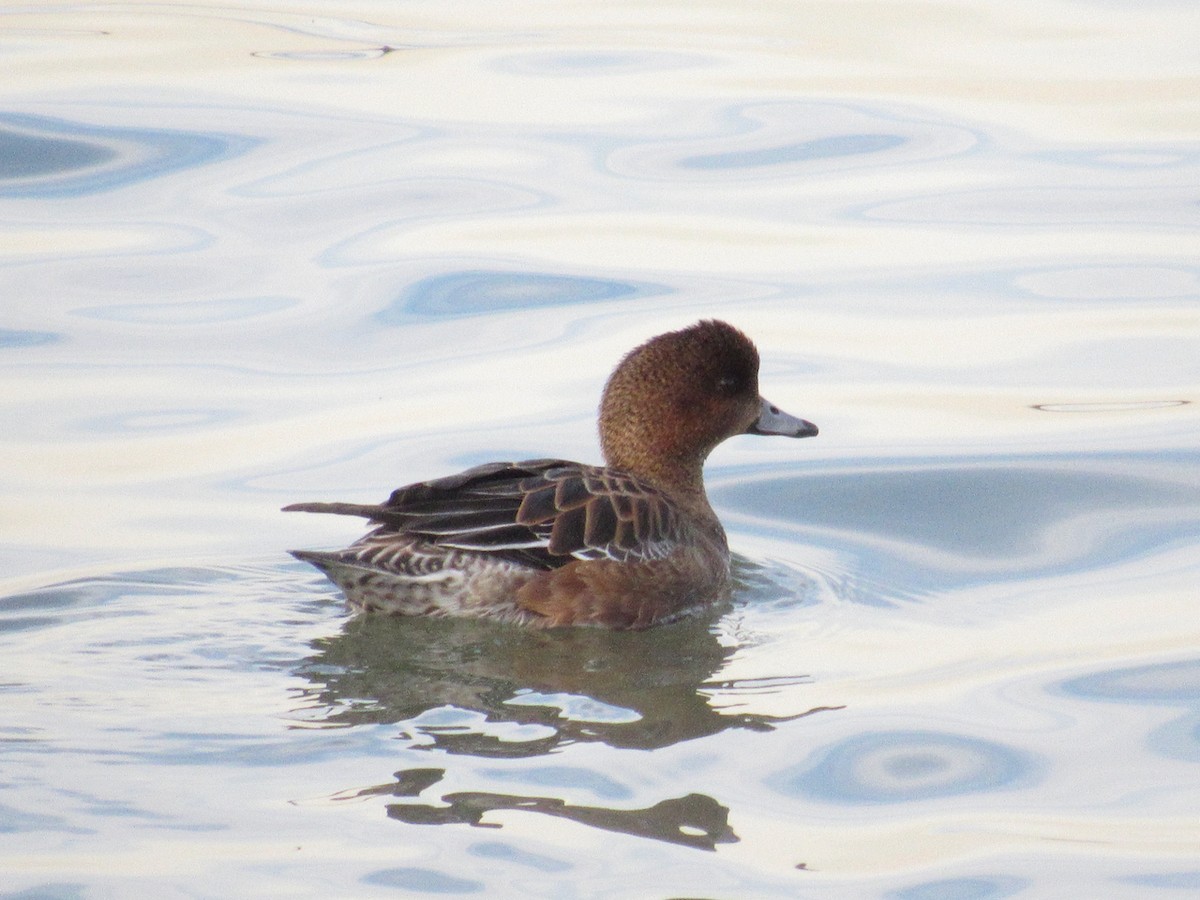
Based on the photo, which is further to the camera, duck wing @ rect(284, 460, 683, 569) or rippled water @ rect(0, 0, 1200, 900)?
duck wing @ rect(284, 460, 683, 569)

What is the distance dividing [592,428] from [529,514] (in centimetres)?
294

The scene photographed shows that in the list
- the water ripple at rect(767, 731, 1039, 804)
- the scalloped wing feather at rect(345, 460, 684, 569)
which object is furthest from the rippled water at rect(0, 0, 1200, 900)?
the scalloped wing feather at rect(345, 460, 684, 569)

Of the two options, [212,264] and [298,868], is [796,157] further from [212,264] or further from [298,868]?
[298,868]

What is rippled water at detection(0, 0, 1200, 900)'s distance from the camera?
18.6ft

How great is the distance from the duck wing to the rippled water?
1.22ft

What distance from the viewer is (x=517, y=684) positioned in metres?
6.79

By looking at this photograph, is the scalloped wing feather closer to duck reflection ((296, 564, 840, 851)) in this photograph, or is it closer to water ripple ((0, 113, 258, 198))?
duck reflection ((296, 564, 840, 851))

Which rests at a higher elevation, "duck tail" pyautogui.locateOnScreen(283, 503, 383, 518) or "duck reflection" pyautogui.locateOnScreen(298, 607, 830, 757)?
"duck tail" pyautogui.locateOnScreen(283, 503, 383, 518)

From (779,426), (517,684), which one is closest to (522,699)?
(517,684)

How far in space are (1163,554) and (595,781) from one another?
389 centimetres

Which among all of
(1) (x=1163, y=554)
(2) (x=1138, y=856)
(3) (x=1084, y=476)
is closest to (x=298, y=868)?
(2) (x=1138, y=856)

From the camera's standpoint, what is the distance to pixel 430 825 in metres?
5.42

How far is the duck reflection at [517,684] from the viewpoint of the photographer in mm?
6258

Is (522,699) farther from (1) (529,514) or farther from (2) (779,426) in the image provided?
(2) (779,426)
